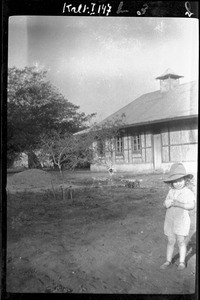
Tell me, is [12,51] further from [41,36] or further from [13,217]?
[13,217]

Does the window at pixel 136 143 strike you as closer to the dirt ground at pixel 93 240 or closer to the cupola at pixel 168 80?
the dirt ground at pixel 93 240

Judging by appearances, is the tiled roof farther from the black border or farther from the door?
the black border

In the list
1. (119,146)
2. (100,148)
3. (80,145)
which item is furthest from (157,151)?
(80,145)

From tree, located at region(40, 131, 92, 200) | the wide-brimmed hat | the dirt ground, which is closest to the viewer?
the dirt ground

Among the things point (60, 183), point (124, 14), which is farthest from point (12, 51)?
point (60, 183)

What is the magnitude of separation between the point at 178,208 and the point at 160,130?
523mm

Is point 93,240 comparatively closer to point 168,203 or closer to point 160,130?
point 168,203

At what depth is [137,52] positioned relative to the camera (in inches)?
80.9

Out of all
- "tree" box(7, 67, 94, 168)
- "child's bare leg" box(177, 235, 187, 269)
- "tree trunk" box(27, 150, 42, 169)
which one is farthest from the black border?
"child's bare leg" box(177, 235, 187, 269)

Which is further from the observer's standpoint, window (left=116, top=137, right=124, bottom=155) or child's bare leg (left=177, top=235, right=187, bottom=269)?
window (left=116, top=137, right=124, bottom=155)

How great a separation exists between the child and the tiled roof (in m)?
0.34

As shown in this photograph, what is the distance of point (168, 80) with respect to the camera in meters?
1.99

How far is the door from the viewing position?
2.07 meters

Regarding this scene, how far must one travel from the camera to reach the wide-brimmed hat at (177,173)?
1960 millimetres
